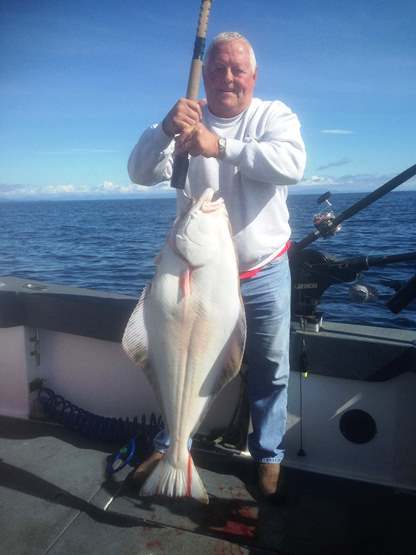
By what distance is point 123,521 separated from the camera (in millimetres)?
2709

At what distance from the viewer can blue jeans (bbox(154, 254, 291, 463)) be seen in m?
2.79

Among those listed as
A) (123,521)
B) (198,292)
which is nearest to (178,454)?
(123,521)

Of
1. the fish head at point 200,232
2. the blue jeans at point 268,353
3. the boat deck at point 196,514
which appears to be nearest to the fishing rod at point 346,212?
the blue jeans at point 268,353

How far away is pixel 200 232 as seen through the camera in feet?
7.30

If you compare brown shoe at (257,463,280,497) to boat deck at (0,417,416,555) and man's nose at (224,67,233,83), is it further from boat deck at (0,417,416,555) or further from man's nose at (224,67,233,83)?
man's nose at (224,67,233,83)

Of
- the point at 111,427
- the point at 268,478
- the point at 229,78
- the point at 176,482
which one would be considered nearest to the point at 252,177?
the point at 229,78

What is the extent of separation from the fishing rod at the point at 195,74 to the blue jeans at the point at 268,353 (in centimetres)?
70

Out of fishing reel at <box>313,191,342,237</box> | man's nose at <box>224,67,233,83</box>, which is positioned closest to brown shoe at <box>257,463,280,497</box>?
fishing reel at <box>313,191,342,237</box>

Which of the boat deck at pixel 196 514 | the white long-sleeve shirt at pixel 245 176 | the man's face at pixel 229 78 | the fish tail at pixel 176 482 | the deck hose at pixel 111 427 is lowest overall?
the boat deck at pixel 196 514

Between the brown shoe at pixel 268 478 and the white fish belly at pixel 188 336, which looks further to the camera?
the brown shoe at pixel 268 478

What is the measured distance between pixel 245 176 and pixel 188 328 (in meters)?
0.87

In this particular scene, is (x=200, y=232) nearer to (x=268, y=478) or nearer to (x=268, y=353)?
(x=268, y=353)

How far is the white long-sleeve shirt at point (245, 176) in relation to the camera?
253 centimetres

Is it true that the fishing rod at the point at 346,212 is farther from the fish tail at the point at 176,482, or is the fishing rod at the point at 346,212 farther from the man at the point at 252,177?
the fish tail at the point at 176,482
